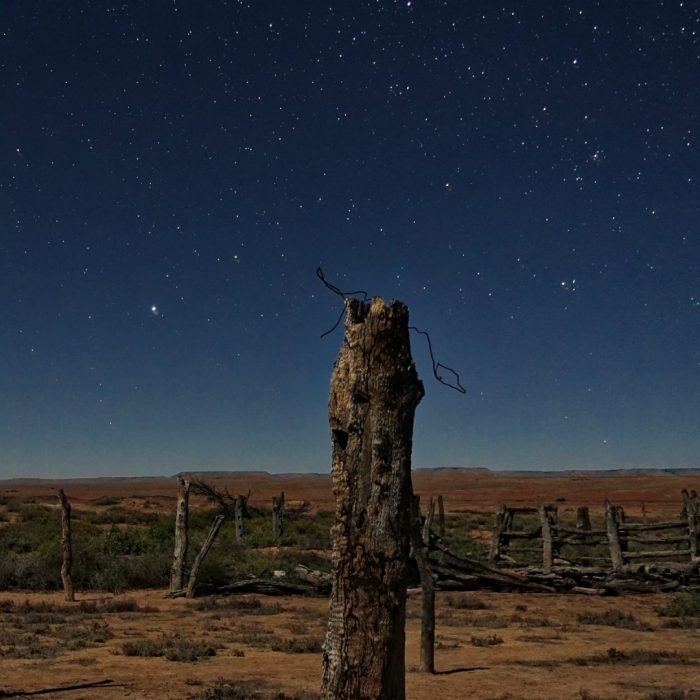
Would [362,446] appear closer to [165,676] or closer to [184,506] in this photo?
[165,676]

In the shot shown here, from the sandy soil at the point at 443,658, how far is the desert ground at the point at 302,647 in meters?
0.03

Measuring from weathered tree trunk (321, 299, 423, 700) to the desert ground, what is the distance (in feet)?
16.7

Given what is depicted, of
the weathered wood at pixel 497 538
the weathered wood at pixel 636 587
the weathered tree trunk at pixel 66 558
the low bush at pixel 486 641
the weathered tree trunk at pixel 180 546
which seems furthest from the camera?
the weathered wood at pixel 497 538

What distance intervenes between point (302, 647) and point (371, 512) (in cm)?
860

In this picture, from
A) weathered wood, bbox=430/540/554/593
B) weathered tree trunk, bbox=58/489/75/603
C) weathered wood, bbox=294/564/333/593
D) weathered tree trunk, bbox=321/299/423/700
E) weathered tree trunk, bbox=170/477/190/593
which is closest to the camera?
weathered tree trunk, bbox=321/299/423/700

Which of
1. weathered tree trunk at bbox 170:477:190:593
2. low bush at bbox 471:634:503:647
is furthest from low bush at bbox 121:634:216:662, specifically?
weathered tree trunk at bbox 170:477:190:593

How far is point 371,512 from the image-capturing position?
4895mm

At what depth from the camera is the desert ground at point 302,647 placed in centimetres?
989

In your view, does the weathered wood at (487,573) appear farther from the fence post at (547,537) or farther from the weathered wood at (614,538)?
the weathered wood at (614,538)

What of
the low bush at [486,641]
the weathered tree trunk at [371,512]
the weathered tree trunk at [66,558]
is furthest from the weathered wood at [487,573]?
the weathered tree trunk at [371,512]

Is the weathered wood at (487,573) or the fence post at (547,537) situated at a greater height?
the fence post at (547,537)

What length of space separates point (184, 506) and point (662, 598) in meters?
12.3

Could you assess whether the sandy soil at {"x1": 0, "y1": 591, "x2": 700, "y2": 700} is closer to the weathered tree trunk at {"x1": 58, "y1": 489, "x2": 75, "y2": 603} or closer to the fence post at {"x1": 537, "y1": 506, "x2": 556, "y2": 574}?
the weathered tree trunk at {"x1": 58, "y1": 489, "x2": 75, "y2": 603}

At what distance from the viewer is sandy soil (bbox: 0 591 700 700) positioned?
9.90 metres
